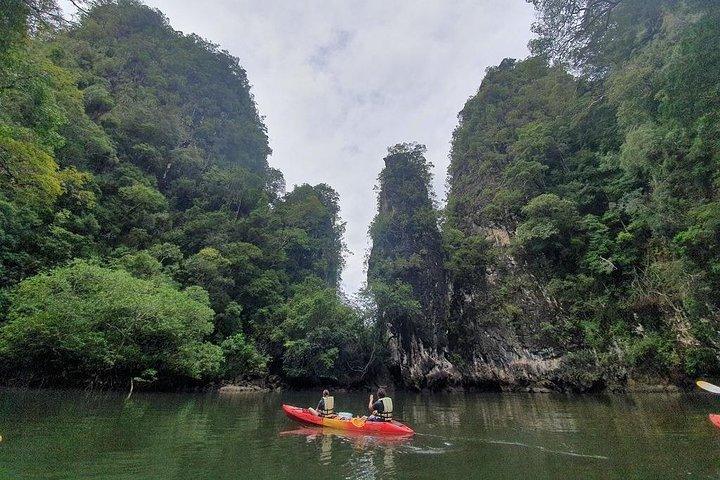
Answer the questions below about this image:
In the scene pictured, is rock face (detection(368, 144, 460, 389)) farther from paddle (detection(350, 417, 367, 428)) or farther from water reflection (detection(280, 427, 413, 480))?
water reflection (detection(280, 427, 413, 480))

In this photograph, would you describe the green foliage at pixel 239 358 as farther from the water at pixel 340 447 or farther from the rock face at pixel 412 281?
the water at pixel 340 447

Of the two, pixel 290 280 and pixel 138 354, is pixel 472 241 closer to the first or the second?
pixel 290 280

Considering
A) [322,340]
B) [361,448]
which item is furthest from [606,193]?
[361,448]

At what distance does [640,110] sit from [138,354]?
20.0 m

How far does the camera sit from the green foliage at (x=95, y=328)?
48.0 feet

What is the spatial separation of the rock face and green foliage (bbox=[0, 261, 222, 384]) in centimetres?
1159

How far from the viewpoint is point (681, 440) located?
703cm

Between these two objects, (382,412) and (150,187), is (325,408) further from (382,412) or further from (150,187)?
(150,187)

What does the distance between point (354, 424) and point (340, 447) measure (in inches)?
62.4

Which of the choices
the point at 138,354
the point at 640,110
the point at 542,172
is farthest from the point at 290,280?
the point at 640,110

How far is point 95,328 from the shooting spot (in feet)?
51.5

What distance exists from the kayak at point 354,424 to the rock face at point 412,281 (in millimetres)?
14630

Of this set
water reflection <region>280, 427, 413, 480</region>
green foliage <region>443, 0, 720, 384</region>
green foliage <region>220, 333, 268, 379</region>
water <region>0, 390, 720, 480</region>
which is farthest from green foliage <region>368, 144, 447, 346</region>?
water reflection <region>280, 427, 413, 480</region>

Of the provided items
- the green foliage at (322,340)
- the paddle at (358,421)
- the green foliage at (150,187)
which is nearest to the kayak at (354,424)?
the paddle at (358,421)
